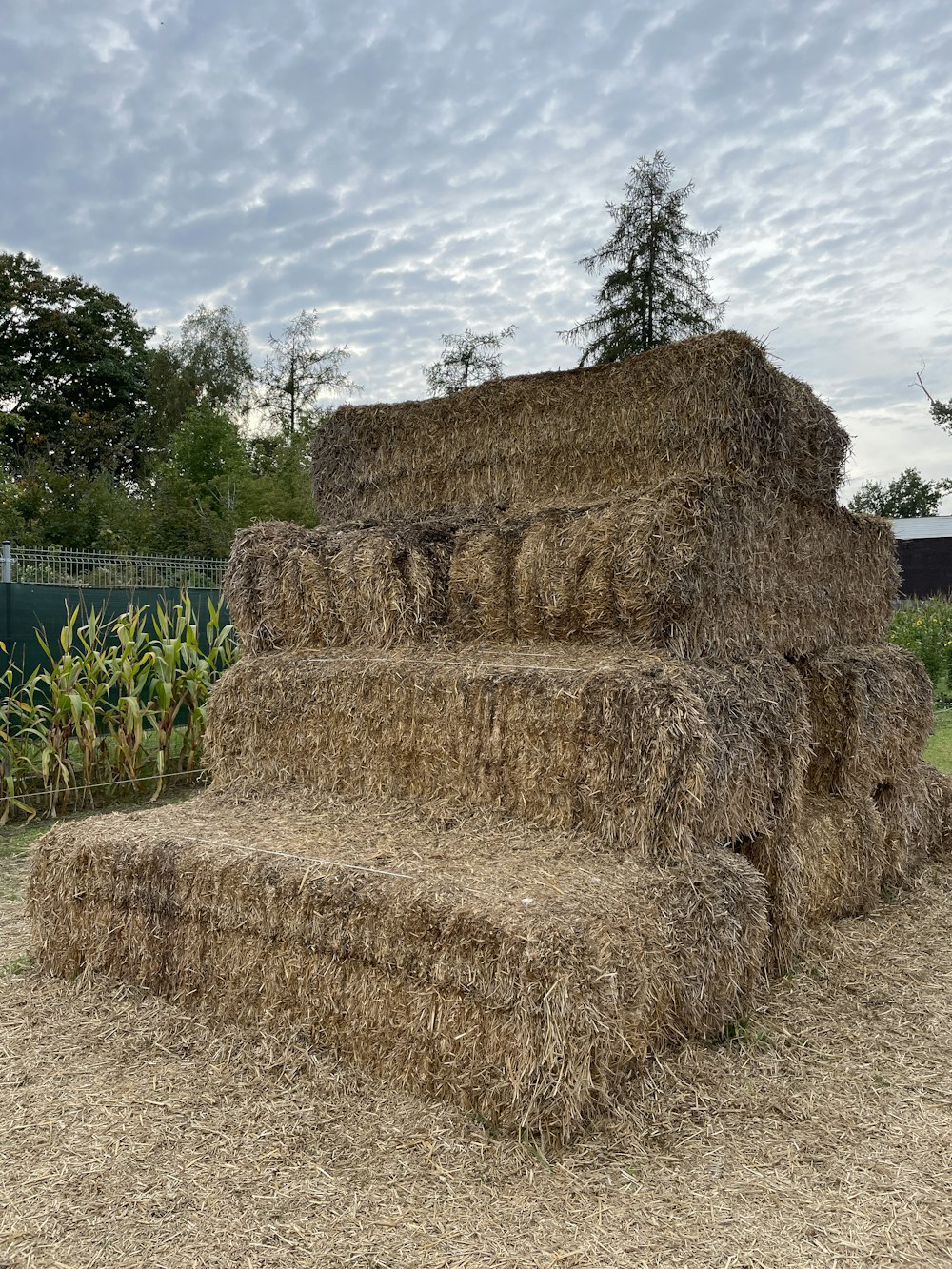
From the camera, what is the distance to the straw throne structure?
2682 millimetres

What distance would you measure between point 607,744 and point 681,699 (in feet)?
1.00

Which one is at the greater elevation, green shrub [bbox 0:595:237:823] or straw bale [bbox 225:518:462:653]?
straw bale [bbox 225:518:462:653]

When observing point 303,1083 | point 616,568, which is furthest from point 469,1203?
point 616,568

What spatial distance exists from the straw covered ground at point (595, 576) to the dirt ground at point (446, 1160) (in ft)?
5.07

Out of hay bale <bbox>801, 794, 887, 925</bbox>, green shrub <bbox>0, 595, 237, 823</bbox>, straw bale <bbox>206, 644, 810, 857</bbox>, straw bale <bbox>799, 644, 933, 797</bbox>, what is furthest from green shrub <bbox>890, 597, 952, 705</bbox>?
straw bale <bbox>206, 644, 810, 857</bbox>

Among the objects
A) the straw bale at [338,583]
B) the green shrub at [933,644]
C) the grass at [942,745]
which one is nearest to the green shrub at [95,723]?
the straw bale at [338,583]

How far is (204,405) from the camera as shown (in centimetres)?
2684

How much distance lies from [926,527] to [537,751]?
2411 centimetres

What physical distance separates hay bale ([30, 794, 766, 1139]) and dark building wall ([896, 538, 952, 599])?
22.4 meters

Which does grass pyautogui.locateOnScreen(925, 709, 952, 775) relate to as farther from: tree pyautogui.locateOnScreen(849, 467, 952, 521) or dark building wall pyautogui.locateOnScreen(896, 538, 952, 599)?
tree pyautogui.locateOnScreen(849, 467, 952, 521)

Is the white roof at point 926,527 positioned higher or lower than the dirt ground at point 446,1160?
higher

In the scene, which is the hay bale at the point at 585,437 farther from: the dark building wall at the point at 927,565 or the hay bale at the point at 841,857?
the dark building wall at the point at 927,565

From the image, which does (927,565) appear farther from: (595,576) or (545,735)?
(545,735)

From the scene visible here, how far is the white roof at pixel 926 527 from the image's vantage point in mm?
23688
